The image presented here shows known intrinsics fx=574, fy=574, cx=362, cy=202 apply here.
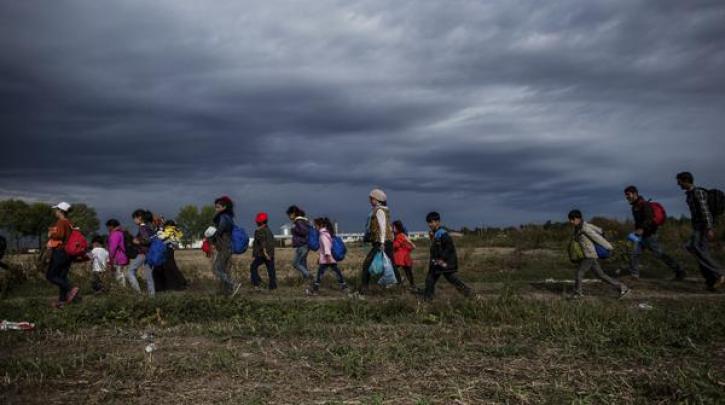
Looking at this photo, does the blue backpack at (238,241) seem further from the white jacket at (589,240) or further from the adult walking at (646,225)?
the adult walking at (646,225)

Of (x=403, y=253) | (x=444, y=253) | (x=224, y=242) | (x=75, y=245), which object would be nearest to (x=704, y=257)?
(x=444, y=253)

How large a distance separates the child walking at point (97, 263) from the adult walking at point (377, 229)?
6.13m

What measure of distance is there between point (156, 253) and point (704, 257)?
35.3 feet

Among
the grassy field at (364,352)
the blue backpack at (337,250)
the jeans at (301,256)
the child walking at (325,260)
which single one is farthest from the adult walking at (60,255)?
the blue backpack at (337,250)

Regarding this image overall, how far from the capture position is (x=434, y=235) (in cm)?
1012

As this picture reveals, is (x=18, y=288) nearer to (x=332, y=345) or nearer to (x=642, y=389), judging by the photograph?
(x=332, y=345)

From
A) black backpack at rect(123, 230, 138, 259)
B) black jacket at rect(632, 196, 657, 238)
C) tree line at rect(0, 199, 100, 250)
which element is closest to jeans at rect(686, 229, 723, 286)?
black jacket at rect(632, 196, 657, 238)

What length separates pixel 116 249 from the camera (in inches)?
500

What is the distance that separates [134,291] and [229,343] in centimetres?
593

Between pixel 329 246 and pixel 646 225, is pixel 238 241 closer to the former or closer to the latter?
pixel 329 246

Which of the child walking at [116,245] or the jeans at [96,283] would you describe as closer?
the child walking at [116,245]

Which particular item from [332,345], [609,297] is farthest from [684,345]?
[609,297]

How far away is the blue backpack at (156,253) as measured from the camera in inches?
456

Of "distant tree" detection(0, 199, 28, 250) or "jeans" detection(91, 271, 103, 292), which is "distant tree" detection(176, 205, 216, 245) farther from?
"jeans" detection(91, 271, 103, 292)
